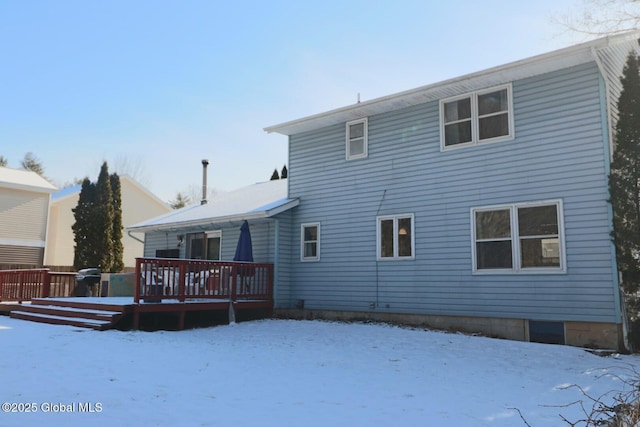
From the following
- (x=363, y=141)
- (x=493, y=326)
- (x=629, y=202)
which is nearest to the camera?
(x=629, y=202)

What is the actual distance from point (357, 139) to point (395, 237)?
288 centimetres

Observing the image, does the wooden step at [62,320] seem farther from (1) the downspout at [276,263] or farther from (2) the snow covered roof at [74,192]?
(2) the snow covered roof at [74,192]

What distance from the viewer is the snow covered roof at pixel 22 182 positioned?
2355cm

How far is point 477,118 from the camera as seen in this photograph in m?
10.8

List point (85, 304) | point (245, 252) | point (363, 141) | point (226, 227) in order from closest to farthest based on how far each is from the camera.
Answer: point (85, 304) < point (363, 141) < point (245, 252) < point (226, 227)

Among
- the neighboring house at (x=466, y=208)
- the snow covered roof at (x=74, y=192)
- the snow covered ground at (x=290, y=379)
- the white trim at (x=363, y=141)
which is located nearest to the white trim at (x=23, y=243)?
the snow covered roof at (x=74, y=192)

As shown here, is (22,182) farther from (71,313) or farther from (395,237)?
(395,237)

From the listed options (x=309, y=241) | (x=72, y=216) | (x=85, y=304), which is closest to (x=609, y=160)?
(x=309, y=241)

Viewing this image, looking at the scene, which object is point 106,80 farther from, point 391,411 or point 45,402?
point 391,411

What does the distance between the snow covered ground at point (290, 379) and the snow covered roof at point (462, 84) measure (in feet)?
17.3

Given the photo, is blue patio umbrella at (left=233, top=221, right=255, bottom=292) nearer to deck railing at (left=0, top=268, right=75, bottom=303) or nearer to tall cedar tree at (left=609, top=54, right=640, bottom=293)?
deck railing at (left=0, top=268, right=75, bottom=303)

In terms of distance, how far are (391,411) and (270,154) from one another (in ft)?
89.8

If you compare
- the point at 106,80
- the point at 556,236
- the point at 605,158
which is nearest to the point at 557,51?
the point at 605,158

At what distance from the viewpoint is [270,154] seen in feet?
103
